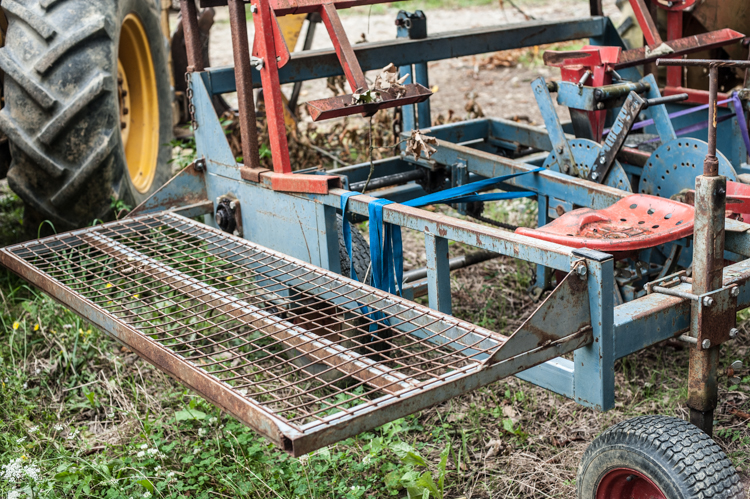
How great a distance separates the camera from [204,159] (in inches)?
155

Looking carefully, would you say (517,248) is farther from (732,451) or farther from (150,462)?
(150,462)

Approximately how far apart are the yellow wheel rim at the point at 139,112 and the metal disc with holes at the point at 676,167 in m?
3.00

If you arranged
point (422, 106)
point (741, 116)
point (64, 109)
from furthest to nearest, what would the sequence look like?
point (422, 106) → point (64, 109) → point (741, 116)

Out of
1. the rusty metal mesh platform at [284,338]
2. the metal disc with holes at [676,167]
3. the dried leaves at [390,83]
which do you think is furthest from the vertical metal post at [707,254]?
the dried leaves at [390,83]

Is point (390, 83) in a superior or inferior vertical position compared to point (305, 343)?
superior

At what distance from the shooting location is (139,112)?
199 inches

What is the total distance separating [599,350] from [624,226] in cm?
73

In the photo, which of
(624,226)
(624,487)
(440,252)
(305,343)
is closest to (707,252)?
(624,226)

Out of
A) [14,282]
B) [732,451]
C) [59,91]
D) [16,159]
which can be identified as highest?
[59,91]

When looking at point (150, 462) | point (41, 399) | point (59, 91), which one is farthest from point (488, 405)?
point (59, 91)

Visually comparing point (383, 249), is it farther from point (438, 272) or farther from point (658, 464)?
point (658, 464)

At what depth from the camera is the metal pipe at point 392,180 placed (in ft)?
12.9

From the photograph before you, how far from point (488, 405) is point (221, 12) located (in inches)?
512

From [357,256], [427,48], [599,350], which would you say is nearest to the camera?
[599,350]
